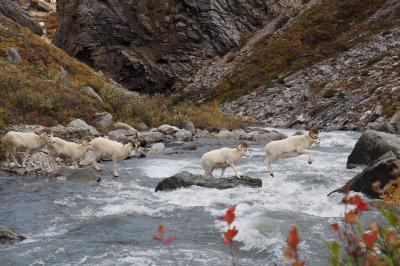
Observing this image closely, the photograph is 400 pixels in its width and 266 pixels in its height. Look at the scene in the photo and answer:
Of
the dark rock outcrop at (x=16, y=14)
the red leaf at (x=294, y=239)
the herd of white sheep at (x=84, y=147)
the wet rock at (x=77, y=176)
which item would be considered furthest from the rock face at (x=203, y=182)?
the dark rock outcrop at (x=16, y=14)

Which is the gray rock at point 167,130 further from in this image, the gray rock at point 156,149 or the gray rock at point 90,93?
the gray rock at point 156,149

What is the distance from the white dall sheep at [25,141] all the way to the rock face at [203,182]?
440cm

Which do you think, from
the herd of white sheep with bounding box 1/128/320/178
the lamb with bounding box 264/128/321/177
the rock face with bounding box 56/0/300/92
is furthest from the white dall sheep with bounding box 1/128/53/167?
the rock face with bounding box 56/0/300/92

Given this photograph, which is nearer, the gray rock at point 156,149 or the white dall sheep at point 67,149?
the white dall sheep at point 67,149

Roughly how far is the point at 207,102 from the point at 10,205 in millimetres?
43491

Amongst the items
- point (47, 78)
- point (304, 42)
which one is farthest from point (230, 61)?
point (47, 78)

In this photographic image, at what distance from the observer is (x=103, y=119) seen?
25.8 metres

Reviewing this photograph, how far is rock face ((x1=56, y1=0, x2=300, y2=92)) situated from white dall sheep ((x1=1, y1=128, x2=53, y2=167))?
4923cm

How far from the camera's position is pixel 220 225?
31.9 feet

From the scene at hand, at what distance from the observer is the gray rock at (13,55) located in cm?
3262

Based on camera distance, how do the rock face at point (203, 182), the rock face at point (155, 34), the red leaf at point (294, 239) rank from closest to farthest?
1. the red leaf at point (294, 239)
2. the rock face at point (203, 182)
3. the rock face at point (155, 34)

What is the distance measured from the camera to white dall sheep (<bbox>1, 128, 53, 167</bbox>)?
50.5ft

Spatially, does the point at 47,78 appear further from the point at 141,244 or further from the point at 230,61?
the point at 230,61

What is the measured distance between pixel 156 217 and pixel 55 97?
16787 mm
